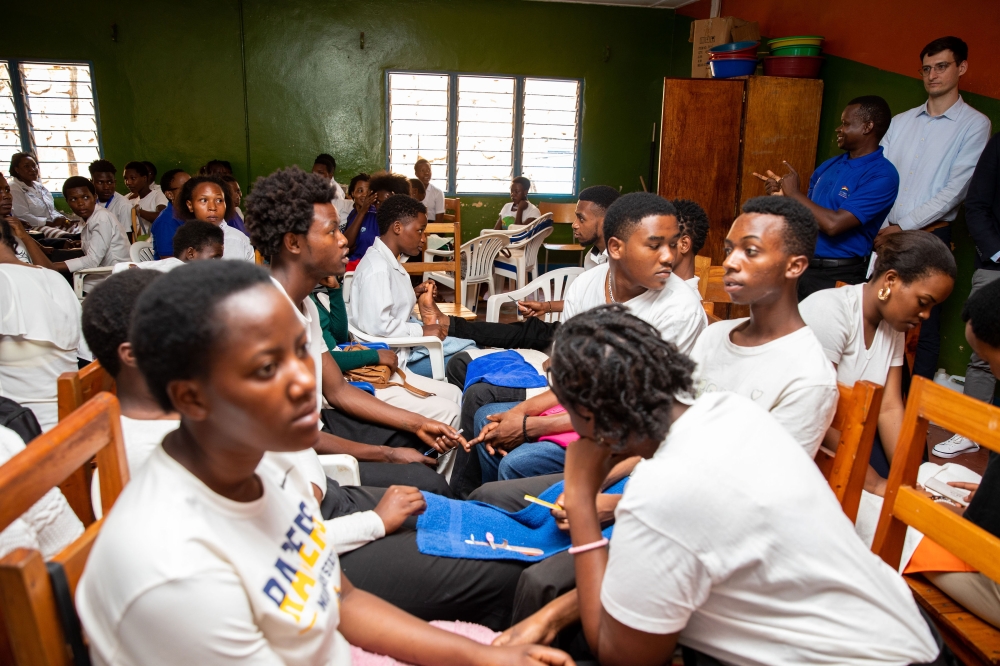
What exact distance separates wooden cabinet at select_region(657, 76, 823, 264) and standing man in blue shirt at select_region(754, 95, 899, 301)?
1355 millimetres

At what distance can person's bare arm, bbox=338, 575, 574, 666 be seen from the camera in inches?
43.0

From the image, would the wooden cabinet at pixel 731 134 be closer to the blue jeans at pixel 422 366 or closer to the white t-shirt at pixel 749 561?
the blue jeans at pixel 422 366

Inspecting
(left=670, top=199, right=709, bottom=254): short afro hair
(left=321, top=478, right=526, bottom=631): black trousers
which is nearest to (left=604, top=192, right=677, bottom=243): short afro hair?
(left=670, top=199, right=709, bottom=254): short afro hair

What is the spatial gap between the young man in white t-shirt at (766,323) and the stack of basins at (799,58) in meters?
4.05

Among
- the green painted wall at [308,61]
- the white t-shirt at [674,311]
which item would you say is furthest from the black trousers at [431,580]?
the green painted wall at [308,61]

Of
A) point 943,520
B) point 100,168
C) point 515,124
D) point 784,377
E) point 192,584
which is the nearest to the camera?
point 192,584

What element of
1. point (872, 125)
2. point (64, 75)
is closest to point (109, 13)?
point (64, 75)

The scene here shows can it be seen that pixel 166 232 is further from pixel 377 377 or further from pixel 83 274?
pixel 377 377

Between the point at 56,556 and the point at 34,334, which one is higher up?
the point at 56,556

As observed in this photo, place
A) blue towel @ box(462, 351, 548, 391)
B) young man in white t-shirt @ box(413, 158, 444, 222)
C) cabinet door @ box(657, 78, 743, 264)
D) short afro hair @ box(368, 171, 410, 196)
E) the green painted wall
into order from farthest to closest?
young man in white t-shirt @ box(413, 158, 444, 222), the green painted wall, short afro hair @ box(368, 171, 410, 196), cabinet door @ box(657, 78, 743, 264), blue towel @ box(462, 351, 548, 391)

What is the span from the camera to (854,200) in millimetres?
3527

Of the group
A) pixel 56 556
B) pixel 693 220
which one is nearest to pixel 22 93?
pixel 693 220

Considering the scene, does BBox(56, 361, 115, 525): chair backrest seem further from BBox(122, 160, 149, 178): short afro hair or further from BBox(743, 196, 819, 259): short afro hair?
BBox(122, 160, 149, 178): short afro hair

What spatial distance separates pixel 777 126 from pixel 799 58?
544mm
